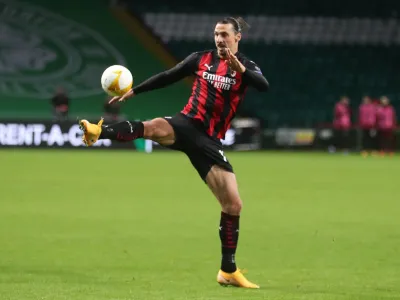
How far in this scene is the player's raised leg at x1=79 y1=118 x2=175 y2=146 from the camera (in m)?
6.84

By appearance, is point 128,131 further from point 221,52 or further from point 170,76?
point 221,52

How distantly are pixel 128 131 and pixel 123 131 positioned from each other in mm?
36

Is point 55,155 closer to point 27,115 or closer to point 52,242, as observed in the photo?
point 27,115

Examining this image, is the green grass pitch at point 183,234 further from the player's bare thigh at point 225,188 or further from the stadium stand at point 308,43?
the stadium stand at point 308,43

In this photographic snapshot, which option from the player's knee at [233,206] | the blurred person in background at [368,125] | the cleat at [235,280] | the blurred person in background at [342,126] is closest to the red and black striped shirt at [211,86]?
the player's knee at [233,206]

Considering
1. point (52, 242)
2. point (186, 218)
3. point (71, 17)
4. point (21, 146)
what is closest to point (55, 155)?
point (21, 146)

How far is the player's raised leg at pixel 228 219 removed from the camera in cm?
722

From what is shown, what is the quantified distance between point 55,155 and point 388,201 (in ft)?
42.4

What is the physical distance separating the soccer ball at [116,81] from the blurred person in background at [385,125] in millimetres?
23509

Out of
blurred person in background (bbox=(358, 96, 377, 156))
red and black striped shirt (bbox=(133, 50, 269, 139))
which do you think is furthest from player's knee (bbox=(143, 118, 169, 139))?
blurred person in background (bbox=(358, 96, 377, 156))

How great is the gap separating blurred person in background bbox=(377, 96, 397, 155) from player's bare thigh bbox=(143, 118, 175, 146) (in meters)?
23.6

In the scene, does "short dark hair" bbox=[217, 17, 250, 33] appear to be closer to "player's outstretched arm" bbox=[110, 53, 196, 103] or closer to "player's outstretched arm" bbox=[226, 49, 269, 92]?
"player's outstretched arm" bbox=[226, 49, 269, 92]

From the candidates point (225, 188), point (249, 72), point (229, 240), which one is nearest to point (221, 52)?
point (249, 72)

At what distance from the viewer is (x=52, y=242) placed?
9844mm
